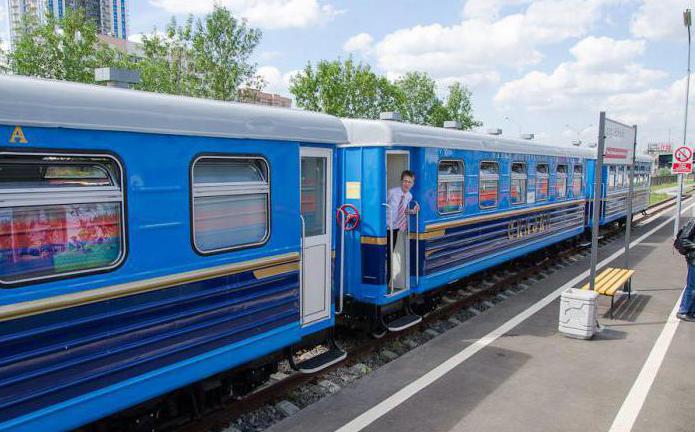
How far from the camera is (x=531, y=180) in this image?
452 inches

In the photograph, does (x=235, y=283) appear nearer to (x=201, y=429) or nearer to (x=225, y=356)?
(x=225, y=356)

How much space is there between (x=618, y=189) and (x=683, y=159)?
9.57ft

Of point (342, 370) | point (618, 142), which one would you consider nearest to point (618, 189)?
point (618, 142)

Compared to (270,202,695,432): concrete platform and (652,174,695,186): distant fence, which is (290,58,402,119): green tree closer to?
A: (270,202,695,432): concrete platform

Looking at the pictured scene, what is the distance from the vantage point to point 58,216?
11.7ft

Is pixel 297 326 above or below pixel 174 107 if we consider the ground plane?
below

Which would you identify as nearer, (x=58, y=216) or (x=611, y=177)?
(x=58, y=216)

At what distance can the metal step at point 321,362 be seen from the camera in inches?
227

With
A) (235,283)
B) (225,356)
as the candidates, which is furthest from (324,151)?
(225,356)

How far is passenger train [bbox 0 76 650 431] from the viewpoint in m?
3.39

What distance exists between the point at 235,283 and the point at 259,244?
443mm

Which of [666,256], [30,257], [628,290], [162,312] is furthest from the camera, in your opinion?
[666,256]

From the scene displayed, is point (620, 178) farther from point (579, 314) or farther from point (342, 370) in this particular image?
point (342, 370)

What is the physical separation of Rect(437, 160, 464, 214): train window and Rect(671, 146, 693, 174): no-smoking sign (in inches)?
427
